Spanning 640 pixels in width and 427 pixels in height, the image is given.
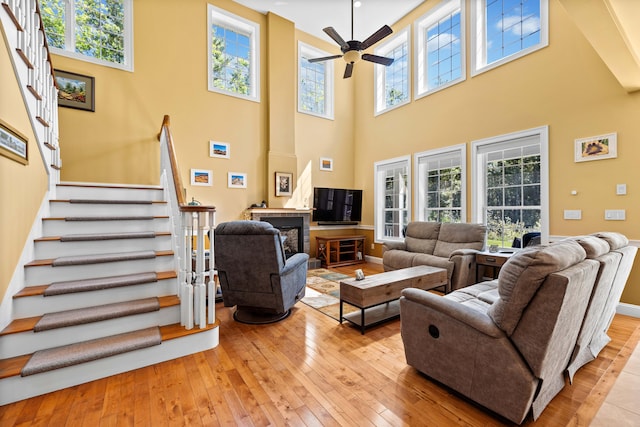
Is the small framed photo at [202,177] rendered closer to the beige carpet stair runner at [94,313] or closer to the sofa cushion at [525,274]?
the beige carpet stair runner at [94,313]

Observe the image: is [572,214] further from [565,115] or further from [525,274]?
[525,274]

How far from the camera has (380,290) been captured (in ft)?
9.53

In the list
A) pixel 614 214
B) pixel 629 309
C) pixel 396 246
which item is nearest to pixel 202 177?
pixel 396 246

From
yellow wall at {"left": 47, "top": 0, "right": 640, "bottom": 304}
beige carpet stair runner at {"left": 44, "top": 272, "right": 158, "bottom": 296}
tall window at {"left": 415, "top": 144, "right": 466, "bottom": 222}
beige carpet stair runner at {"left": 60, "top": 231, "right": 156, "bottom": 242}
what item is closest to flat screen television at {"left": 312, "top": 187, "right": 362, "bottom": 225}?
yellow wall at {"left": 47, "top": 0, "right": 640, "bottom": 304}

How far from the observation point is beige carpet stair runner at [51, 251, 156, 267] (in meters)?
2.42

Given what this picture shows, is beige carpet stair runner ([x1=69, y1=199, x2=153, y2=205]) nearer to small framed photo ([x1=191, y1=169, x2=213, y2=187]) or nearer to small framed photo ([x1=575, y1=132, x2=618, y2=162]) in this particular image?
small framed photo ([x1=191, y1=169, x2=213, y2=187])

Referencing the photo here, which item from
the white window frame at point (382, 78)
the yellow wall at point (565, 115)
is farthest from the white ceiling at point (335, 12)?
the yellow wall at point (565, 115)

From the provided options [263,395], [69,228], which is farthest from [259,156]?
[263,395]

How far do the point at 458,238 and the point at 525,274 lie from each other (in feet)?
11.0

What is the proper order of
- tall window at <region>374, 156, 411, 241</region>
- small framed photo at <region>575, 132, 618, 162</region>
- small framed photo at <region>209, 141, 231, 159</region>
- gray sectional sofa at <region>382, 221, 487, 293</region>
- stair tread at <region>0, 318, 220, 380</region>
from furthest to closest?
tall window at <region>374, 156, 411, 241</region> → small framed photo at <region>209, 141, 231, 159</region> → gray sectional sofa at <region>382, 221, 487, 293</region> → small framed photo at <region>575, 132, 618, 162</region> → stair tread at <region>0, 318, 220, 380</region>

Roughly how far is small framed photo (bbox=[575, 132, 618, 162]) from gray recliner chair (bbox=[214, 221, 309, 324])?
3.81 metres

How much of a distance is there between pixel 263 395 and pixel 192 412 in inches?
16.8

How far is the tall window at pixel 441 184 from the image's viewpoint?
5.02 meters

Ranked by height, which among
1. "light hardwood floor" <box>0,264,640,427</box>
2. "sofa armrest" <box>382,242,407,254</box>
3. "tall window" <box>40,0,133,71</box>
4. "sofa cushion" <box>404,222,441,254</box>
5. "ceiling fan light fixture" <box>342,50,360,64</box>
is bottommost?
"light hardwood floor" <box>0,264,640,427</box>
